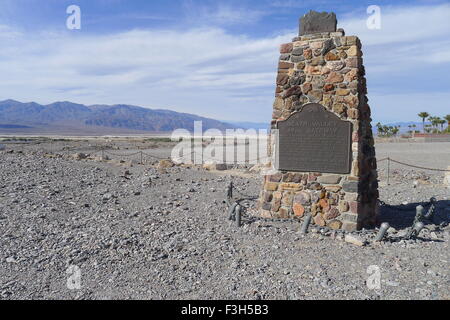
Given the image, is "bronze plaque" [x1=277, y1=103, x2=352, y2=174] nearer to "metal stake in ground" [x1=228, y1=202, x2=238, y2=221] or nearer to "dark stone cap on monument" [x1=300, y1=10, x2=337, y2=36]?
"metal stake in ground" [x1=228, y1=202, x2=238, y2=221]

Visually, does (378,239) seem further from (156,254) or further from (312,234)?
(156,254)

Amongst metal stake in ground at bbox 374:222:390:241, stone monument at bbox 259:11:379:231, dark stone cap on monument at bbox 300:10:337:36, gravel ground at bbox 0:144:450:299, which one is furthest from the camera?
dark stone cap on monument at bbox 300:10:337:36

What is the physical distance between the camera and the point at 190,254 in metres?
5.98

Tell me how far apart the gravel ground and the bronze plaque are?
116cm

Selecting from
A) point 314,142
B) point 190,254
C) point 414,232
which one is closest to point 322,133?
point 314,142

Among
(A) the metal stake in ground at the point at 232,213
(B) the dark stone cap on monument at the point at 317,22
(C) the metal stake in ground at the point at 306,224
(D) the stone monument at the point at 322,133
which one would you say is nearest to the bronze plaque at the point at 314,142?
(D) the stone monument at the point at 322,133

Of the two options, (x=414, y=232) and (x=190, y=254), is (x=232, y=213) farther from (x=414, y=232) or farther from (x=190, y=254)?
(x=414, y=232)

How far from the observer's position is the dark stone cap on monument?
23.9 ft

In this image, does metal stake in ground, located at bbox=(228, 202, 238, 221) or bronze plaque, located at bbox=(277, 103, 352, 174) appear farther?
metal stake in ground, located at bbox=(228, 202, 238, 221)

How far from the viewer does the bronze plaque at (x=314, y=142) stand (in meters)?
7.18

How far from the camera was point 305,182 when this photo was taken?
7547mm

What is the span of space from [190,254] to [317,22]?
471 cm

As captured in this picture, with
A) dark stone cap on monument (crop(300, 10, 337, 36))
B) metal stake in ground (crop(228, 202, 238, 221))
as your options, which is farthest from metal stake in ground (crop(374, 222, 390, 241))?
dark stone cap on monument (crop(300, 10, 337, 36))
